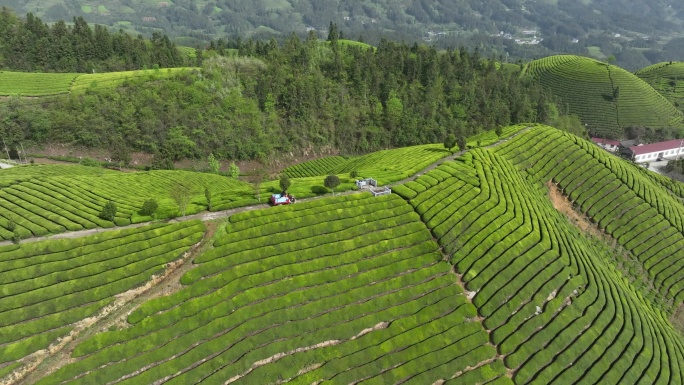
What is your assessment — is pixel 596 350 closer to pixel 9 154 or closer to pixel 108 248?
pixel 108 248

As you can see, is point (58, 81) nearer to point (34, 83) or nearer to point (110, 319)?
point (34, 83)

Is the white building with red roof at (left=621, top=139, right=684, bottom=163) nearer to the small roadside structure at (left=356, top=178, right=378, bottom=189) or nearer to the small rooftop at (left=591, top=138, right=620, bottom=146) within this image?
the small rooftop at (left=591, top=138, right=620, bottom=146)

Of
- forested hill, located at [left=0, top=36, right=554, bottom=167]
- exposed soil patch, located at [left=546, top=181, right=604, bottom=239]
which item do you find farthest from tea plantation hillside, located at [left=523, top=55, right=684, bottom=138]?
exposed soil patch, located at [left=546, top=181, right=604, bottom=239]

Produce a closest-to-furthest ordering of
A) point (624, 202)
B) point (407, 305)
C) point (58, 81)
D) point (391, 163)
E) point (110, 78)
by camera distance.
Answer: point (407, 305) → point (624, 202) → point (391, 163) → point (110, 78) → point (58, 81)

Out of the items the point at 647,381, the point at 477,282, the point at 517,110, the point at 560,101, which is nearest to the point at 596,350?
the point at 647,381

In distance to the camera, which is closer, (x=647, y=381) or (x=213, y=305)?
(x=213, y=305)

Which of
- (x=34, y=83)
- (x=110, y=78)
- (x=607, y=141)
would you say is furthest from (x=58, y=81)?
(x=607, y=141)
